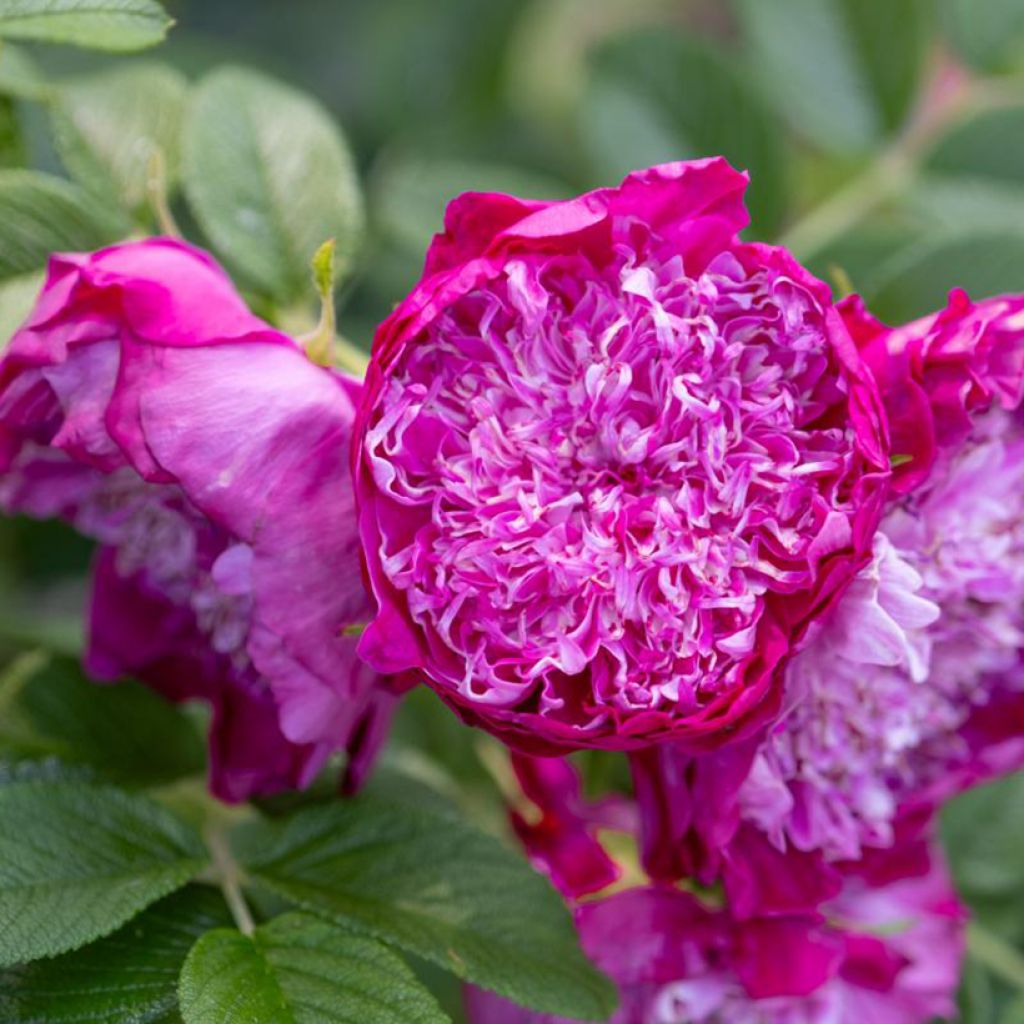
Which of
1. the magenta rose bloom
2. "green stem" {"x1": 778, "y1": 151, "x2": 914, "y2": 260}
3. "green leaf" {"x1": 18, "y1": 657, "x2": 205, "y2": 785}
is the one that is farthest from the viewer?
"green stem" {"x1": 778, "y1": 151, "x2": 914, "y2": 260}

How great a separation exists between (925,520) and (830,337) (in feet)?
0.34

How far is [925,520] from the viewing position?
54cm

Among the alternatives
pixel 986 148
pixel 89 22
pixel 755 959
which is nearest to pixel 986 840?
pixel 755 959

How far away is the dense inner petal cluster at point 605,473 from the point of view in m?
0.48

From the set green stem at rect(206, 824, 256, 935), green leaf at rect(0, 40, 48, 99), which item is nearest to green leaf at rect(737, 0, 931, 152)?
green leaf at rect(0, 40, 48, 99)

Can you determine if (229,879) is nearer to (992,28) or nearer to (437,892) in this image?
(437,892)

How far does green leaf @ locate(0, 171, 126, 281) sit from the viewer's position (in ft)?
1.90

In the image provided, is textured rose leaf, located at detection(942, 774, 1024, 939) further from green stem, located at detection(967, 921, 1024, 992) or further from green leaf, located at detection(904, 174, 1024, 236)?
green leaf, located at detection(904, 174, 1024, 236)

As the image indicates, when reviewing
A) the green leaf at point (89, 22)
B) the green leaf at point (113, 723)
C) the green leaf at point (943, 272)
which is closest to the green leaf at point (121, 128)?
the green leaf at point (89, 22)

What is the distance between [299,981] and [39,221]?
304mm

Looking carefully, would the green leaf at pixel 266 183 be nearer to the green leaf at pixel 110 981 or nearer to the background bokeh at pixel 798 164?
the background bokeh at pixel 798 164

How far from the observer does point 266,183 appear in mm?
670

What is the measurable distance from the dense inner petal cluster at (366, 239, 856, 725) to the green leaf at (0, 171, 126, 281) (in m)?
0.19

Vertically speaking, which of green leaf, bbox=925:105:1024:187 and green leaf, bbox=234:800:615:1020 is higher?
green leaf, bbox=925:105:1024:187
